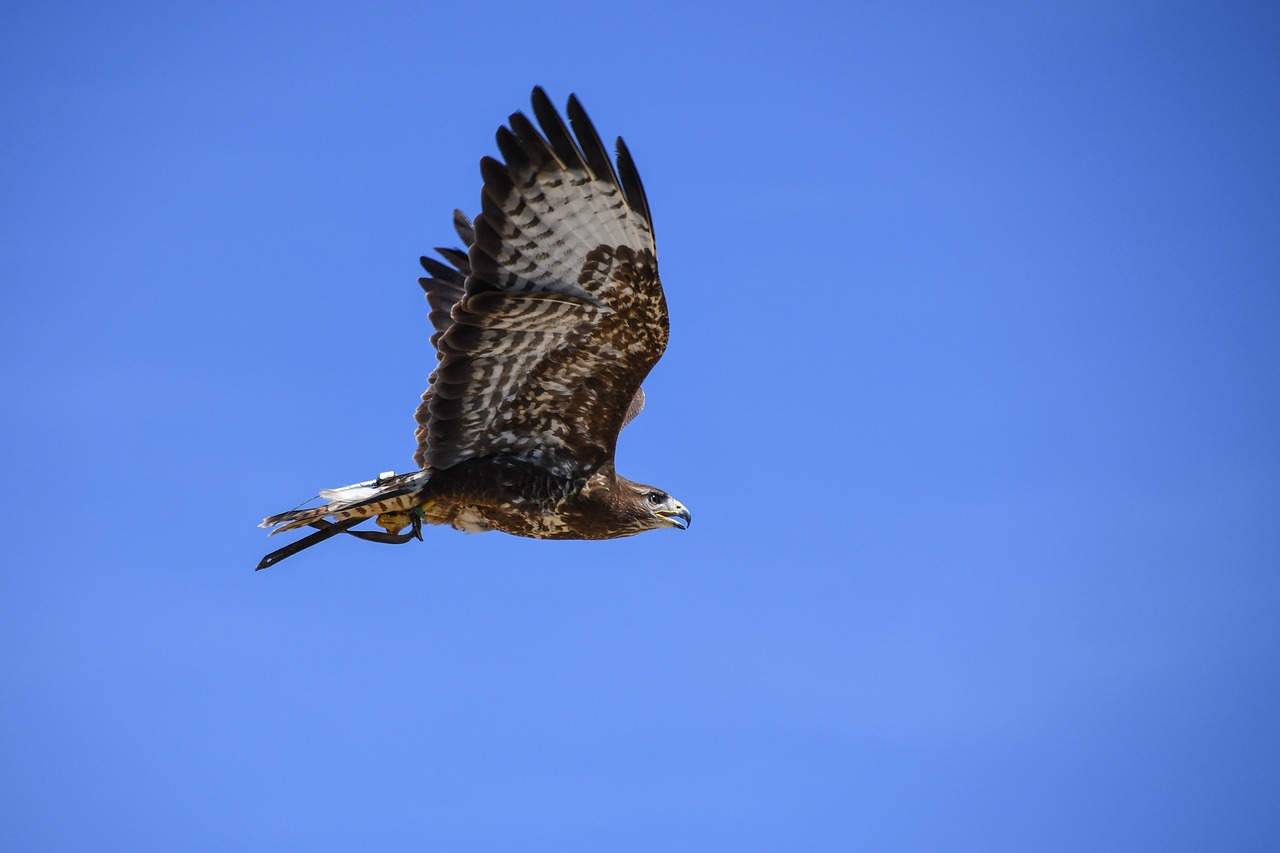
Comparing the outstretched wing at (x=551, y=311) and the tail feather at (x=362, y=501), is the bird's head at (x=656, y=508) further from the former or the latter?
the tail feather at (x=362, y=501)

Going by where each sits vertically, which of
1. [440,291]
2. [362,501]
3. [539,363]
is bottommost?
[362,501]

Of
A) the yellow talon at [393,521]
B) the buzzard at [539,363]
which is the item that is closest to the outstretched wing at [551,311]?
the buzzard at [539,363]

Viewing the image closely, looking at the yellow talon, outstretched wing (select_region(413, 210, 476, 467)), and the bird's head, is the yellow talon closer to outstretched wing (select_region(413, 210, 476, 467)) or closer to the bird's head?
outstretched wing (select_region(413, 210, 476, 467))

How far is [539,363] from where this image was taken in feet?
27.6

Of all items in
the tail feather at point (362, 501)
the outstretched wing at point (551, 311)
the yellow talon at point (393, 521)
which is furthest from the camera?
the yellow talon at point (393, 521)

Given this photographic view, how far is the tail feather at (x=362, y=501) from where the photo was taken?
8.62 m

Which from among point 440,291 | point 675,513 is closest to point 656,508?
point 675,513

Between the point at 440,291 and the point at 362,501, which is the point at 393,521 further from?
the point at 440,291

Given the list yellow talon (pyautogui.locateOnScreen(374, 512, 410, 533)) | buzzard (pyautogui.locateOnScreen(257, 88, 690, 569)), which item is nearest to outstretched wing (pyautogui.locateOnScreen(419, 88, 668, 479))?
buzzard (pyautogui.locateOnScreen(257, 88, 690, 569))

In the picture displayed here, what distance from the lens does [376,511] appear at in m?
8.88

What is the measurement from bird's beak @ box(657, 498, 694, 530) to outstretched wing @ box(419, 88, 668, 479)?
2.01ft

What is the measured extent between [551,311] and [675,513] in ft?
6.25

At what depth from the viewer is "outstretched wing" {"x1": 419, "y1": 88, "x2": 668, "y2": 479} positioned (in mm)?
7668

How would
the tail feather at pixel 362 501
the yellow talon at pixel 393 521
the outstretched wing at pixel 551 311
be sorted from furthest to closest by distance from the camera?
the yellow talon at pixel 393 521 < the tail feather at pixel 362 501 < the outstretched wing at pixel 551 311
